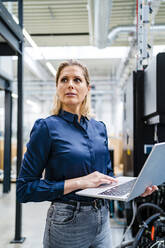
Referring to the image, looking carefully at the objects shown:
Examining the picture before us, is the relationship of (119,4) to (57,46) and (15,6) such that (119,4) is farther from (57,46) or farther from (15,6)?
(57,46)

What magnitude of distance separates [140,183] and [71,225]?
316mm

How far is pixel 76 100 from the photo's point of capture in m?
0.96

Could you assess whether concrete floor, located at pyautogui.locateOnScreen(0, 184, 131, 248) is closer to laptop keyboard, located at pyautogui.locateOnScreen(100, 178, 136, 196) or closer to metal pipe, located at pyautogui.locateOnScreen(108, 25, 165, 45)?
laptop keyboard, located at pyautogui.locateOnScreen(100, 178, 136, 196)

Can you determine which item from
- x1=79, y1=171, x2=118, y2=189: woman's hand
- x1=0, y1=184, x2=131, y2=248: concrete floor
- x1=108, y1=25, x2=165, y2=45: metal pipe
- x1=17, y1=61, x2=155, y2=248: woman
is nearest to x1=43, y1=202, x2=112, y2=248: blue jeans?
x1=17, y1=61, x2=155, y2=248: woman

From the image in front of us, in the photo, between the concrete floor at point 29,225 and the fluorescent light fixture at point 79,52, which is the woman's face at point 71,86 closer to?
the concrete floor at point 29,225

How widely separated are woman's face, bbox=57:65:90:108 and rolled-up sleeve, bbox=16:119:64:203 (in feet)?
0.51

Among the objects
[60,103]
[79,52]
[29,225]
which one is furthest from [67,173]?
[79,52]

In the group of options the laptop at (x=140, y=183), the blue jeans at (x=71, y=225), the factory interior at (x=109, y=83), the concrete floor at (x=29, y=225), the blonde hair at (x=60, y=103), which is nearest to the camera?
the laptop at (x=140, y=183)

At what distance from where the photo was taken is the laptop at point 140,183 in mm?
727

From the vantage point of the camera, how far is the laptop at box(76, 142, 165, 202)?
727 mm

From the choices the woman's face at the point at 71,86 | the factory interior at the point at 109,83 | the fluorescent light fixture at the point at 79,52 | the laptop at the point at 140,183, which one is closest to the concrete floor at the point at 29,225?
the factory interior at the point at 109,83

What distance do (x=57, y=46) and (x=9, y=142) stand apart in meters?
2.68

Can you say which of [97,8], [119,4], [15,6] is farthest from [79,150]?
[15,6]

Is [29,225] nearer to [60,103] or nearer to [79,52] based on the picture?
[60,103]
